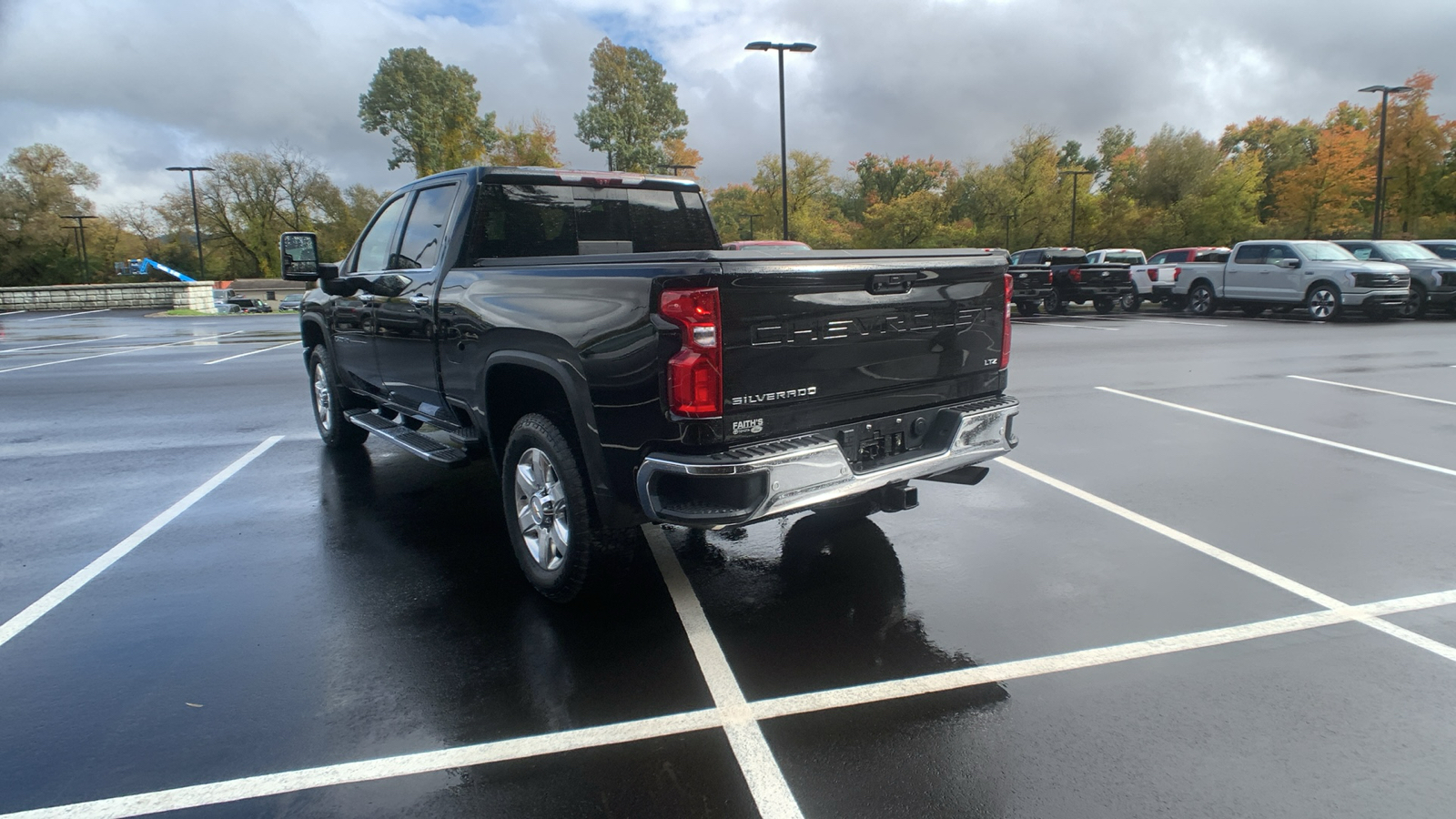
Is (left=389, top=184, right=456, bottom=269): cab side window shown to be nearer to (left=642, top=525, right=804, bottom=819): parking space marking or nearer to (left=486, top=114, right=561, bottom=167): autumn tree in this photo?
(left=642, top=525, right=804, bottom=819): parking space marking

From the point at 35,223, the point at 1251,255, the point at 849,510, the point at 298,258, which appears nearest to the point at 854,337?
the point at 849,510

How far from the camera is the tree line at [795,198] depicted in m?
49.5

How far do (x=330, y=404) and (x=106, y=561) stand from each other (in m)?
2.60

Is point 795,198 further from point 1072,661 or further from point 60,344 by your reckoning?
point 1072,661

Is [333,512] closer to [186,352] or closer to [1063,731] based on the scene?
[1063,731]

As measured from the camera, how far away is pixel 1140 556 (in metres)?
4.57

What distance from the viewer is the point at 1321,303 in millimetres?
19828

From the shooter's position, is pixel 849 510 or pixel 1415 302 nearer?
pixel 849 510

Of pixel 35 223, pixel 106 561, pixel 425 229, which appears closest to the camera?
pixel 106 561

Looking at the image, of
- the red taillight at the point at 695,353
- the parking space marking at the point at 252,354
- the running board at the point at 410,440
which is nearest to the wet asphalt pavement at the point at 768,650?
the running board at the point at 410,440

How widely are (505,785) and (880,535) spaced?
9.23ft

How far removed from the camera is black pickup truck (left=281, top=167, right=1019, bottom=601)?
3256mm

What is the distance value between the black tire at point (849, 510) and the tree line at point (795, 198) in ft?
152

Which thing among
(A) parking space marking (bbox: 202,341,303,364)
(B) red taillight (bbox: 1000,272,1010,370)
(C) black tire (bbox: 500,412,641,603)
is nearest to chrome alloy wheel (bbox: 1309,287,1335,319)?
(B) red taillight (bbox: 1000,272,1010,370)
